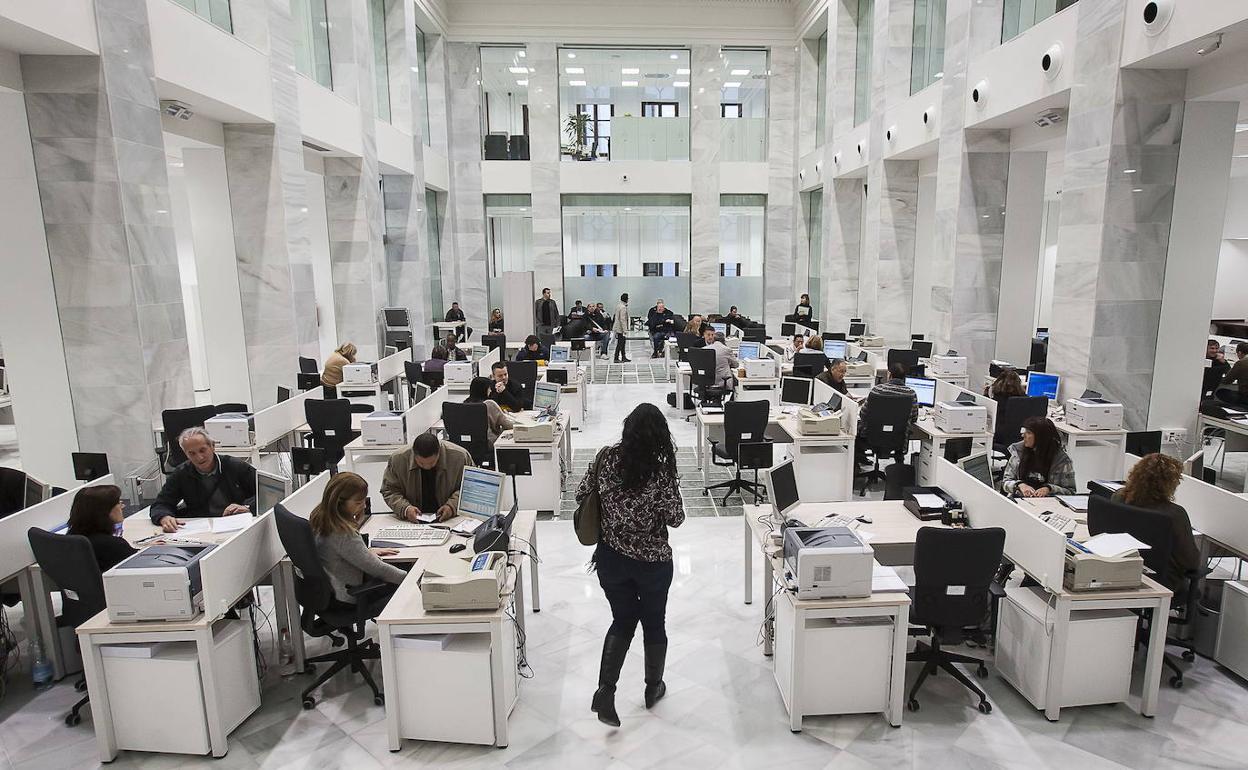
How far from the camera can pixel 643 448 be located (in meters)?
3.93

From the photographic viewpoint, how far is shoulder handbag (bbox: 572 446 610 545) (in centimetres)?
405

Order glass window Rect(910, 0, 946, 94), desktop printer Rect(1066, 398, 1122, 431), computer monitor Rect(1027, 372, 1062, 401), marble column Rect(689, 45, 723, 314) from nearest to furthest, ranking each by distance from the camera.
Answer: desktop printer Rect(1066, 398, 1122, 431) < computer monitor Rect(1027, 372, 1062, 401) < glass window Rect(910, 0, 946, 94) < marble column Rect(689, 45, 723, 314)

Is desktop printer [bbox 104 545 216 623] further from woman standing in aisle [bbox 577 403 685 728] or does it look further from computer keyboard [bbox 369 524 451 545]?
woman standing in aisle [bbox 577 403 685 728]

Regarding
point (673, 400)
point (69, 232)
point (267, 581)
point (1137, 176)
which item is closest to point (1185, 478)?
point (1137, 176)

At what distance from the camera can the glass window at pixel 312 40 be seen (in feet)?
39.8

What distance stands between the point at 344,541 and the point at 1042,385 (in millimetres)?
8141

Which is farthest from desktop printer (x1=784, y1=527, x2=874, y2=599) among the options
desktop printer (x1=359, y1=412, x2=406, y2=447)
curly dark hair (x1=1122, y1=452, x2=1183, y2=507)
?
desktop printer (x1=359, y1=412, x2=406, y2=447)

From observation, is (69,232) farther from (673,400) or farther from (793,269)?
(793,269)

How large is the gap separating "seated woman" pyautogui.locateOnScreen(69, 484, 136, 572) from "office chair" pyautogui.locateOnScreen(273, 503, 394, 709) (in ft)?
3.04

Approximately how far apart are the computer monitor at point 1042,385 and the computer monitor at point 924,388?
4.17ft

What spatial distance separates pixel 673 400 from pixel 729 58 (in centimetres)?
1198

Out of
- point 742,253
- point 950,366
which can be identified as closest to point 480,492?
point 950,366

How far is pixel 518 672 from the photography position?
4.82 metres

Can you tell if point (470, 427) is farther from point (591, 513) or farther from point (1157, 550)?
point (1157, 550)
